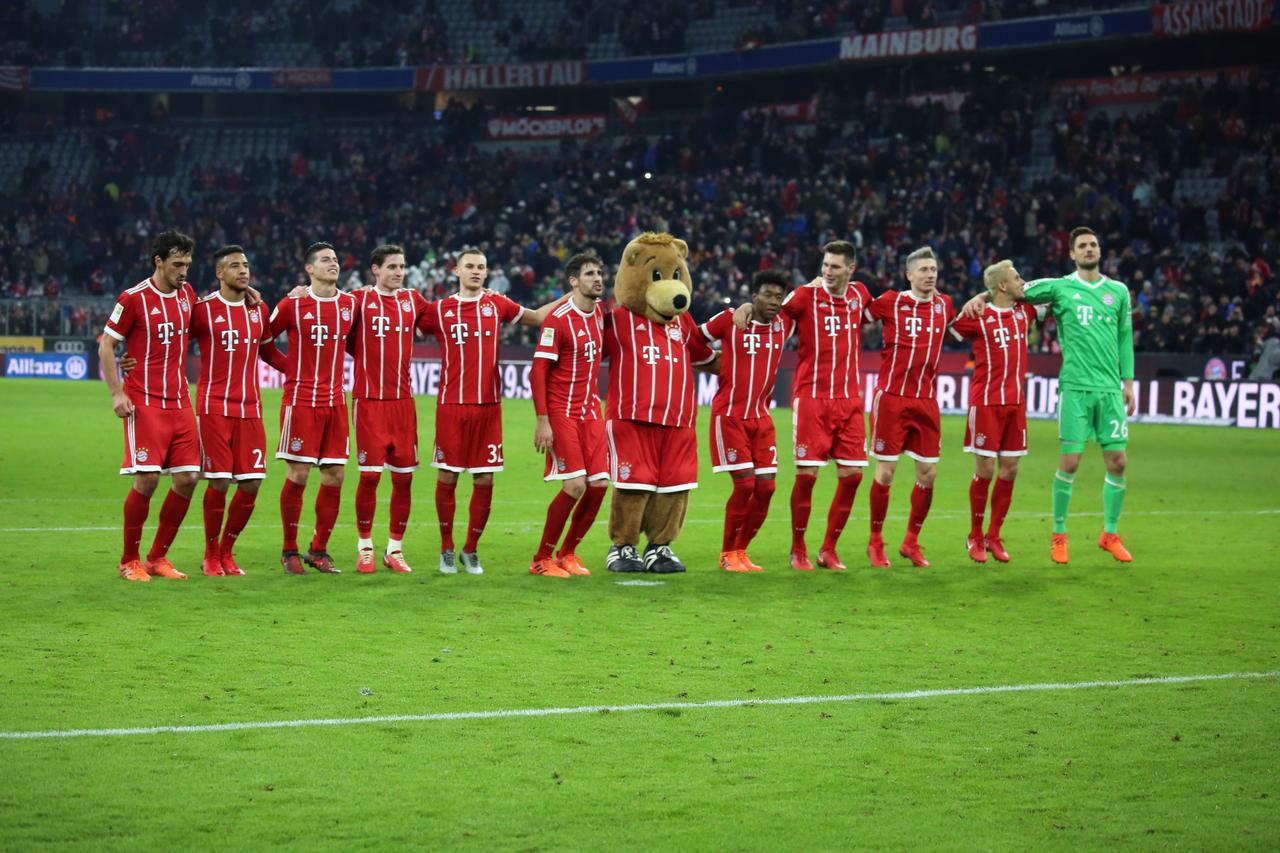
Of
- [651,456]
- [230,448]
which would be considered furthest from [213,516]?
[651,456]

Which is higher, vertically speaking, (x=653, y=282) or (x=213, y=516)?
(x=653, y=282)

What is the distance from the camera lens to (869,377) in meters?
31.6

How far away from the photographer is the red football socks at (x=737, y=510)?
11609 mm

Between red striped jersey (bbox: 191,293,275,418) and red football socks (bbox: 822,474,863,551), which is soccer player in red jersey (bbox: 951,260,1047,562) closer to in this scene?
red football socks (bbox: 822,474,863,551)

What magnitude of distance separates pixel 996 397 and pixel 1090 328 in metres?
0.86

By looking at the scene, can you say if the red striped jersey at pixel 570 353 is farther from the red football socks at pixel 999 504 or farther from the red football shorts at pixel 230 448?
the red football socks at pixel 999 504

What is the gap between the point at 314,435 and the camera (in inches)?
Result: 445

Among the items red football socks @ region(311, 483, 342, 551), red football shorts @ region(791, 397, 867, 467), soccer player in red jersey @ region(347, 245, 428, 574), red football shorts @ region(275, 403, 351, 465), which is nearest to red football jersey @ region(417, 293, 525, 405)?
soccer player in red jersey @ region(347, 245, 428, 574)

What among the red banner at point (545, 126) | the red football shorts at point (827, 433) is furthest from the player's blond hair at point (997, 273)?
the red banner at point (545, 126)

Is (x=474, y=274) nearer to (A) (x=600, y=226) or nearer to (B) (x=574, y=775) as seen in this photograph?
(B) (x=574, y=775)

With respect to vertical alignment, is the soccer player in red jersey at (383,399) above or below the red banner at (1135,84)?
below

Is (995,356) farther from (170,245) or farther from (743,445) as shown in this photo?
(170,245)

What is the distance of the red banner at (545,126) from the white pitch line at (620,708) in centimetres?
4563

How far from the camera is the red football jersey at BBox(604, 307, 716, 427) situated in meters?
11.3
